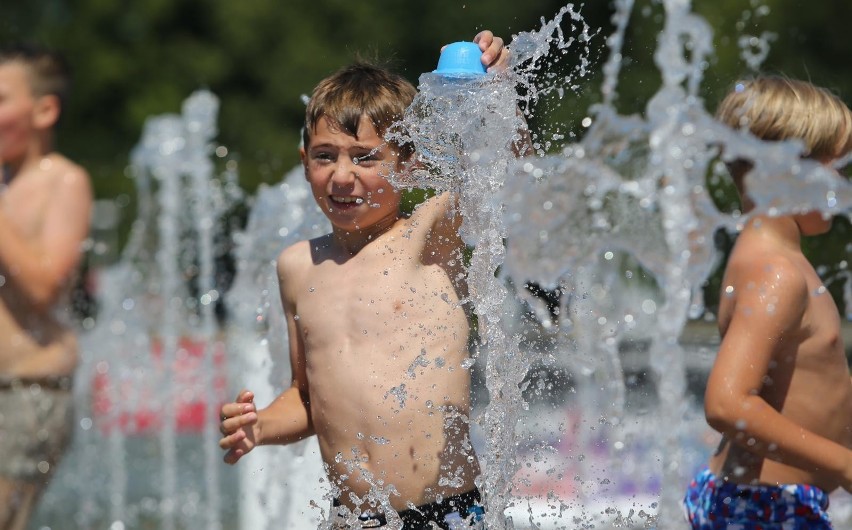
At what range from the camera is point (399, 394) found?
2988mm

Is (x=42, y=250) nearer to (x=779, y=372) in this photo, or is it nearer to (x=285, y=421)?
(x=285, y=421)

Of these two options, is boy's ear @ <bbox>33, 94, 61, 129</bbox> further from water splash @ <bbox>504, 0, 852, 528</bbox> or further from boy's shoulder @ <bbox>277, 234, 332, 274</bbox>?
water splash @ <bbox>504, 0, 852, 528</bbox>

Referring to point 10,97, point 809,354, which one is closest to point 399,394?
point 809,354

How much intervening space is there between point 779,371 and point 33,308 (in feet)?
7.21

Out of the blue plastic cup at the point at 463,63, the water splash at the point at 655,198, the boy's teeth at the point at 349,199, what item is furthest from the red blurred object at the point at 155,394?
the blue plastic cup at the point at 463,63

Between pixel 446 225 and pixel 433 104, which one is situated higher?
pixel 433 104

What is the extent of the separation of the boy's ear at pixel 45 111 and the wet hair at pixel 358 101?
1328 millimetres

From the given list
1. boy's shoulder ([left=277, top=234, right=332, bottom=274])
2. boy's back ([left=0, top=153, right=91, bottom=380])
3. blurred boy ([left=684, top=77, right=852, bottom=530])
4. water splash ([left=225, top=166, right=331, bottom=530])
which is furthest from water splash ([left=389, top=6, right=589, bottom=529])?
boy's back ([left=0, top=153, right=91, bottom=380])

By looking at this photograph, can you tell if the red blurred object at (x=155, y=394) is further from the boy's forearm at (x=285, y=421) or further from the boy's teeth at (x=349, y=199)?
the boy's teeth at (x=349, y=199)

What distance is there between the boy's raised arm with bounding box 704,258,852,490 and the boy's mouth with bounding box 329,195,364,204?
2.99 feet

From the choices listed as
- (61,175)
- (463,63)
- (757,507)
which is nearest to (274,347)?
(61,175)

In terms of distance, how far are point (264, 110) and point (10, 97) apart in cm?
1501

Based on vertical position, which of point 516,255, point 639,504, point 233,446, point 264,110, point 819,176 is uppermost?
point 819,176

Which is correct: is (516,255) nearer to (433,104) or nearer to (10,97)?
(433,104)
